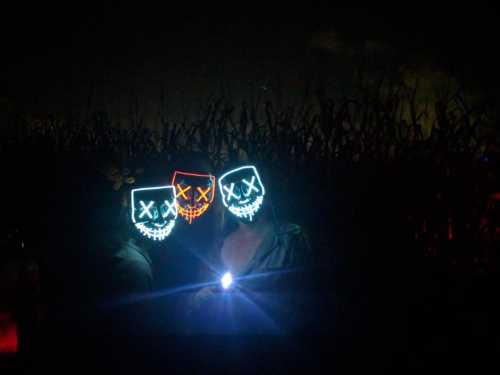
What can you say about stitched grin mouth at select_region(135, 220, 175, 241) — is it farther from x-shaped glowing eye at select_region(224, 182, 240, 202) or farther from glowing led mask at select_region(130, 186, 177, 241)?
x-shaped glowing eye at select_region(224, 182, 240, 202)

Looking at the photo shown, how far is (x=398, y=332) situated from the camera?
2525 millimetres

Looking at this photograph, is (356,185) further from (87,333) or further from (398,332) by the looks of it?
(87,333)

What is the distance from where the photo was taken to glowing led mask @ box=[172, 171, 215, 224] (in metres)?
3.03

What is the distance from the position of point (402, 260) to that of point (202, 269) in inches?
51.5

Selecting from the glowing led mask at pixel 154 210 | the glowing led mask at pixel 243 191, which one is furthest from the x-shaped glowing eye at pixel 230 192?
the glowing led mask at pixel 154 210

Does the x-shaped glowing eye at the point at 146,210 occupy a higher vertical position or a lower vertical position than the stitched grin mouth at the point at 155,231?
higher

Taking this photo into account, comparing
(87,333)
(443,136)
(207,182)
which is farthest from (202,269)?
(443,136)

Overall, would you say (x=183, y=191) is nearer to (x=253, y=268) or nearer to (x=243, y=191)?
(x=243, y=191)

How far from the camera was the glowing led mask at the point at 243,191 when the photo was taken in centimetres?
287

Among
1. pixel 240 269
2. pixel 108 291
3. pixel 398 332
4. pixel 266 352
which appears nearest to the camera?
pixel 266 352

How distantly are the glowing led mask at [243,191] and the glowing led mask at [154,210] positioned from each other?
1.12ft

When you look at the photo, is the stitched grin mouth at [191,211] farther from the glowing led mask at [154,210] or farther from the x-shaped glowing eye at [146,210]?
the x-shaped glowing eye at [146,210]

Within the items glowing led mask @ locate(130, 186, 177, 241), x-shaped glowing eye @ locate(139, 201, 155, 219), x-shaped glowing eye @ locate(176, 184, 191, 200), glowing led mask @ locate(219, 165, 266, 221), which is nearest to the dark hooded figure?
glowing led mask @ locate(219, 165, 266, 221)

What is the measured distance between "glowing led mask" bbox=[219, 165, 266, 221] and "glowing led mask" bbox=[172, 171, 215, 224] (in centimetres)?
15
